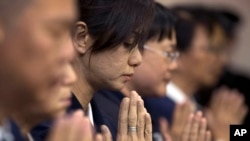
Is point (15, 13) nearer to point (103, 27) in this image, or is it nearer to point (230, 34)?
point (103, 27)

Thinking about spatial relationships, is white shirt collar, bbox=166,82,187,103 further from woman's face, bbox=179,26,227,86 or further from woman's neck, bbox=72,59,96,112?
woman's neck, bbox=72,59,96,112

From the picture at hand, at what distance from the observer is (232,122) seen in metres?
3.77

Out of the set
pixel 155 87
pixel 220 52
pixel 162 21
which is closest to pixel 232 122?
pixel 155 87

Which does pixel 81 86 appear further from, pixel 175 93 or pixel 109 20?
pixel 175 93

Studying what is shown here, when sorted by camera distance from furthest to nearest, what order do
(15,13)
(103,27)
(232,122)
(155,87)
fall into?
(232,122)
(155,87)
(103,27)
(15,13)

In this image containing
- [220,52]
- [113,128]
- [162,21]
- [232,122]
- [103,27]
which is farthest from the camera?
[220,52]

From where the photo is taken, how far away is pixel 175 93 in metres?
4.32

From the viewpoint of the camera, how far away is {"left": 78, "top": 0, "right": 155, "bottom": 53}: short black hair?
240cm

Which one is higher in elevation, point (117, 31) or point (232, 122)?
point (117, 31)

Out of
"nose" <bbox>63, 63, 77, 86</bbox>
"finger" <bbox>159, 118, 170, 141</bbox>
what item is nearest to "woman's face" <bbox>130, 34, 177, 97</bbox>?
"finger" <bbox>159, 118, 170, 141</bbox>

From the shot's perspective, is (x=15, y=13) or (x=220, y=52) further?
(x=220, y=52)

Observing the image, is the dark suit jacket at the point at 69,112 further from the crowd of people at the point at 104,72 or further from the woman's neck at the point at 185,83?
the woman's neck at the point at 185,83

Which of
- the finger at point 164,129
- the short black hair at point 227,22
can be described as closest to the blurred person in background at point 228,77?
the short black hair at point 227,22

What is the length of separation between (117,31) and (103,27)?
4cm
